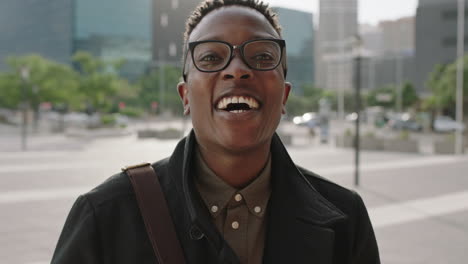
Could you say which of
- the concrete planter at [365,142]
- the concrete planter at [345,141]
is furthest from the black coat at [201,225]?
the concrete planter at [345,141]

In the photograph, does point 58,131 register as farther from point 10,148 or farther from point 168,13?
point 168,13

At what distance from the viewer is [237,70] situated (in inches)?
64.4

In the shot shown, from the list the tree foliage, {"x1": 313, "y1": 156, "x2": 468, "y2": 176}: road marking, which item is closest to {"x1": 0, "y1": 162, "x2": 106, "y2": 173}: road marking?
{"x1": 313, "y1": 156, "x2": 468, "y2": 176}: road marking

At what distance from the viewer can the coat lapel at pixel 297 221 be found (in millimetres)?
1663

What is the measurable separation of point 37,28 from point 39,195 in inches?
3511

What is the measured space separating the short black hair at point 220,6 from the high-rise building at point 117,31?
8357cm

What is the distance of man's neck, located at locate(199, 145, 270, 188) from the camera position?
5.70ft

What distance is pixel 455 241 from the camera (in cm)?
812

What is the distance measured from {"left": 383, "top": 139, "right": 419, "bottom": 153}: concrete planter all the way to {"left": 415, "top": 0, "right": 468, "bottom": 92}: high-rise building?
39.2 meters

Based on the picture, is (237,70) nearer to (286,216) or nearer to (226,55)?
(226,55)

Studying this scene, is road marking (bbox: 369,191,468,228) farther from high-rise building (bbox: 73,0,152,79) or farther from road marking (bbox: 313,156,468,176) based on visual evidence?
high-rise building (bbox: 73,0,152,79)

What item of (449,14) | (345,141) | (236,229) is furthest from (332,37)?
(236,229)

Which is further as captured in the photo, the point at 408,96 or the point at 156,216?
the point at 408,96

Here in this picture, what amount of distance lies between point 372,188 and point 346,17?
12019 cm
